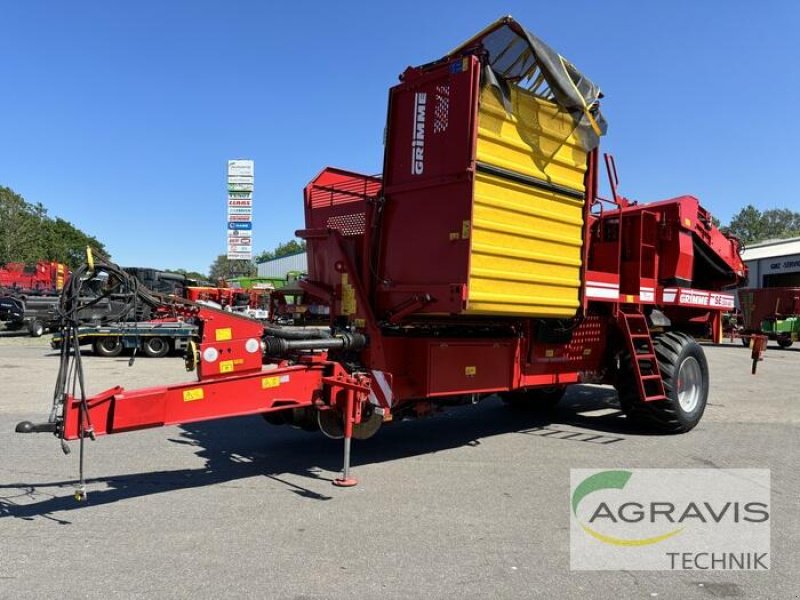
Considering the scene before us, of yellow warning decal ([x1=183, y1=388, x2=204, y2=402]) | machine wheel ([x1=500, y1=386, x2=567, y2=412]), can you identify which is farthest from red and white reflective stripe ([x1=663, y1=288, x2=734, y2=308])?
yellow warning decal ([x1=183, y1=388, x2=204, y2=402])

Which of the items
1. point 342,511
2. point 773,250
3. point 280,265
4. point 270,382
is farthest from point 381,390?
point 280,265

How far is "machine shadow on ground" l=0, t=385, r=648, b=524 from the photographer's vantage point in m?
5.08

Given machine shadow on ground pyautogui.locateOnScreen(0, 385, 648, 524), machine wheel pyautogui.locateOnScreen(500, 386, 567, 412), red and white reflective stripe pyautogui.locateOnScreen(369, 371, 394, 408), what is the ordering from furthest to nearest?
machine wheel pyautogui.locateOnScreen(500, 386, 567, 412), red and white reflective stripe pyautogui.locateOnScreen(369, 371, 394, 408), machine shadow on ground pyautogui.locateOnScreen(0, 385, 648, 524)

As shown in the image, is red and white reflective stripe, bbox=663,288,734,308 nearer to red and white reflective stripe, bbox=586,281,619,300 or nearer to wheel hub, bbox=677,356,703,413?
wheel hub, bbox=677,356,703,413

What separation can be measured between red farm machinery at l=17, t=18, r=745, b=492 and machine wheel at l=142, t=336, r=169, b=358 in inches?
501

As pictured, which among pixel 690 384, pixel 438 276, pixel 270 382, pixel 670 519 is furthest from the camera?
pixel 690 384

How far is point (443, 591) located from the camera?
3473mm

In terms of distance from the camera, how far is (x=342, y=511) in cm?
477

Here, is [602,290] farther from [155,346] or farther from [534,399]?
[155,346]

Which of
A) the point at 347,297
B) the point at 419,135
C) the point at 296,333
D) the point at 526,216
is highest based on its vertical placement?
the point at 419,135

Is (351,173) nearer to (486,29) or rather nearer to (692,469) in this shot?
(486,29)

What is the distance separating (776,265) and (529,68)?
47074 millimetres

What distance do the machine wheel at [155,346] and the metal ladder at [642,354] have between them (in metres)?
14.5

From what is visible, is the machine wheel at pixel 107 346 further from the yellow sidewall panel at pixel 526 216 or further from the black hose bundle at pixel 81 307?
the yellow sidewall panel at pixel 526 216
